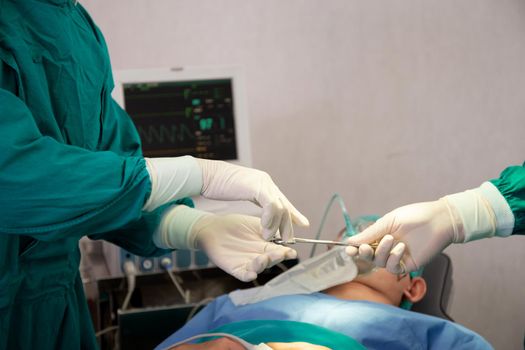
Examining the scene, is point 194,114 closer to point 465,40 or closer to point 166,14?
point 166,14

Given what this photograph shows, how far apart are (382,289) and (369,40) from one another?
1.18 m

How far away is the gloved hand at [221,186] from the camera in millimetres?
1147

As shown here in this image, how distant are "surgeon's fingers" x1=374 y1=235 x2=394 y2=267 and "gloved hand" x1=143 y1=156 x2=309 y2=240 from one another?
19 centimetres

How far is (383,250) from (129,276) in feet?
3.32

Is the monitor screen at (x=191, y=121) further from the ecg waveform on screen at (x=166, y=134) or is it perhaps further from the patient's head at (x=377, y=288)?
the patient's head at (x=377, y=288)

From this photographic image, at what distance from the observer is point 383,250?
135 cm

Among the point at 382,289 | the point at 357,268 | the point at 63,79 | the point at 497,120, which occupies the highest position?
the point at 63,79

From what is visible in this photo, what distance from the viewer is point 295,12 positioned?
2.55 meters

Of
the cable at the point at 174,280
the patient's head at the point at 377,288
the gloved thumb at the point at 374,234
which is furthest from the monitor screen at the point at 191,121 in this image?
the gloved thumb at the point at 374,234

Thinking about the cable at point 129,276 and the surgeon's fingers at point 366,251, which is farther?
the cable at point 129,276

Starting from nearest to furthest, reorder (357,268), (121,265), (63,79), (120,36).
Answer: (63,79), (357,268), (121,265), (120,36)

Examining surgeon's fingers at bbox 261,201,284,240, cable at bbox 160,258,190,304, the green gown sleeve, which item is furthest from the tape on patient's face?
the green gown sleeve

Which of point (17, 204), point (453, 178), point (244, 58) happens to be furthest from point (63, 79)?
point (453, 178)

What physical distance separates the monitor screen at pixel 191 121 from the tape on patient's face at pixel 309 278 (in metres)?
0.51
